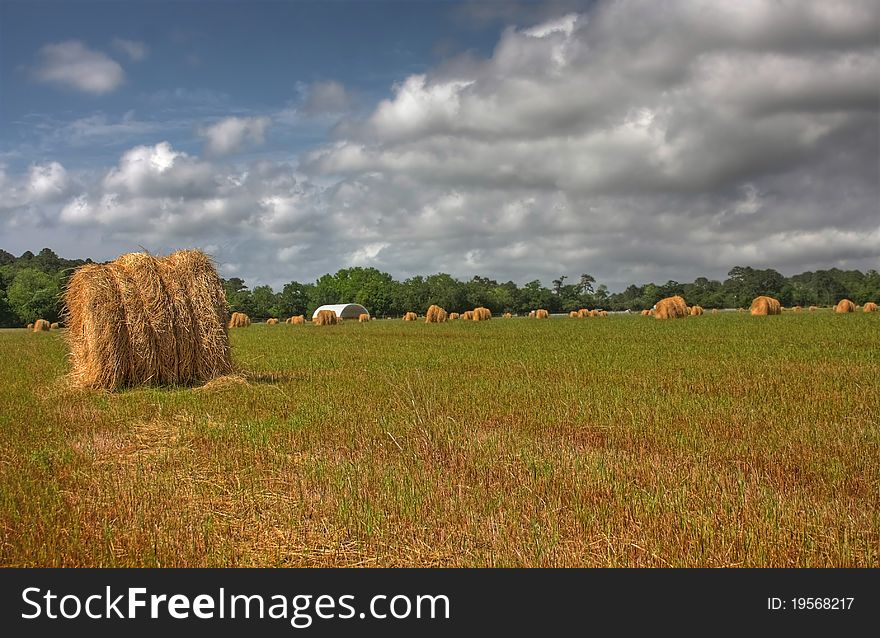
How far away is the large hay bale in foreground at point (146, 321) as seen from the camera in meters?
14.7

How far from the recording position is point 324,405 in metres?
11.6

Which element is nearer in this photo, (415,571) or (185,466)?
(415,571)

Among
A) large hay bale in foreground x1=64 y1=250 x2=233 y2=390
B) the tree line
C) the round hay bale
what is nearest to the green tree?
the tree line

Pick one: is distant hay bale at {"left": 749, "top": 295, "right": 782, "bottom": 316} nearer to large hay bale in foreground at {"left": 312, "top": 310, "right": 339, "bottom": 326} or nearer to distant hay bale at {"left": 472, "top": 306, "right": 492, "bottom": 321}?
distant hay bale at {"left": 472, "top": 306, "right": 492, "bottom": 321}

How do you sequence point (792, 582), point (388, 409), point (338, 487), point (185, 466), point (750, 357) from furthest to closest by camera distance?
point (750, 357), point (388, 409), point (185, 466), point (338, 487), point (792, 582)

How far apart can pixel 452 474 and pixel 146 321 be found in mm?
10145

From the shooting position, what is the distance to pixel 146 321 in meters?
14.9

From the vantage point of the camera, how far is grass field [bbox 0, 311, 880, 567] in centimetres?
529

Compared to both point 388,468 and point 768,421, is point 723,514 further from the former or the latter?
point 768,421

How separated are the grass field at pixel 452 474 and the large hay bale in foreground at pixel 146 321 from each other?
85 centimetres

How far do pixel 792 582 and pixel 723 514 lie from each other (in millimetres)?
1263

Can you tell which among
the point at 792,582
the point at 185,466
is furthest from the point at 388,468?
the point at 792,582

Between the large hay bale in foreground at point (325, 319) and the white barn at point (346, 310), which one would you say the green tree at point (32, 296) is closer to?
the white barn at point (346, 310)

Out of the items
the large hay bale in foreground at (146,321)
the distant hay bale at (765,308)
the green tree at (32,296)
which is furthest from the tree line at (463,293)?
the large hay bale in foreground at (146,321)
